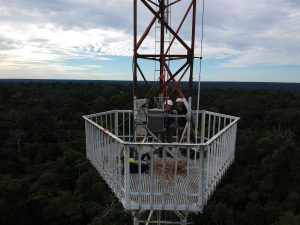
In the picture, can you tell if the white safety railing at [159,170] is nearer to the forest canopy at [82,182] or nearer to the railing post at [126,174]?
the railing post at [126,174]

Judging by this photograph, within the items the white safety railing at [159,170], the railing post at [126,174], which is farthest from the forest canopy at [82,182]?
the railing post at [126,174]

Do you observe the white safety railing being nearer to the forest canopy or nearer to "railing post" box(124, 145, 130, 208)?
"railing post" box(124, 145, 130, 208)

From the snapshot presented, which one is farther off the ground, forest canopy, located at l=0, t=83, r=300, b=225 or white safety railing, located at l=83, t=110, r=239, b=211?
white safety railing, located at l=83, t=110, r=239, b=211

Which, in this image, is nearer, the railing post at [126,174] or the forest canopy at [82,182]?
the railing post at [126,174]

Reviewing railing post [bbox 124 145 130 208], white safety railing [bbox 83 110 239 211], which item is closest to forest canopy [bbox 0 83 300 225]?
white safety railing [bbox 83 110 239 211]

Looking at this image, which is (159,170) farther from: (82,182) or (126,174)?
(82,182)

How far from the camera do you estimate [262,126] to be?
180 ft

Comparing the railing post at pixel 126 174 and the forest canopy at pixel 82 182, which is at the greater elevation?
the railing post at pixel 126 174

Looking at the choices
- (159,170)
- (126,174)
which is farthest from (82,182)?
(126,174)

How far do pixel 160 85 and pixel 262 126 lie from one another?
51.6 meters

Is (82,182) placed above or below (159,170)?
below

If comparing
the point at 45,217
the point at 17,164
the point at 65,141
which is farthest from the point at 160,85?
the point at 65,141

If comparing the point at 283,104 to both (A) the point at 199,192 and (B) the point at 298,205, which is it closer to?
(B) the point at 298,205

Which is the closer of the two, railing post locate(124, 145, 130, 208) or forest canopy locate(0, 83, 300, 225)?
railing post locate(124, 145, 130, 208)
